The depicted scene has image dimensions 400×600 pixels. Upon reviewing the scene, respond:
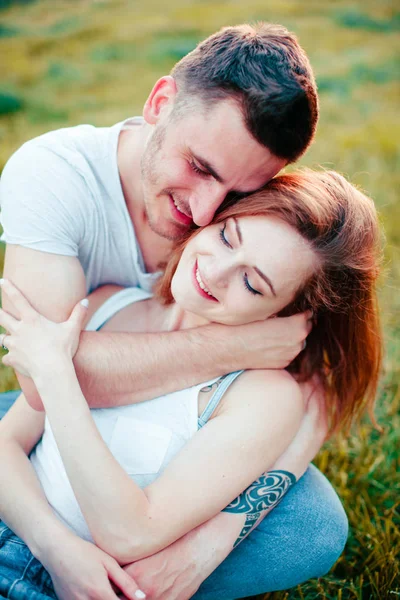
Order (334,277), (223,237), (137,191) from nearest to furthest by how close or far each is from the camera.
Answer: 1. (223,237)
2. (334,277)
3. (137,191)

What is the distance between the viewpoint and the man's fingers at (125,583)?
212cm

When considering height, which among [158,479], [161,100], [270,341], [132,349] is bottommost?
→ [158,479]

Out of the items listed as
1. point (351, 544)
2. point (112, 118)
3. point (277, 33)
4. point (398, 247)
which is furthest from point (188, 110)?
point (112, 118)

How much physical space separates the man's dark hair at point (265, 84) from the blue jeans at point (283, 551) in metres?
1.48

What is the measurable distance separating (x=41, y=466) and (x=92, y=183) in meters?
1.27

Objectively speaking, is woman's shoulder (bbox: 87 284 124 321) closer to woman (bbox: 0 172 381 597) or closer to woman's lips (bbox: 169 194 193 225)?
woman (bbox: 0 172 381 597)

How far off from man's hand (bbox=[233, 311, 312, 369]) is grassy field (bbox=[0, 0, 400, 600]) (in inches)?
23.6

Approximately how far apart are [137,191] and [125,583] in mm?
1758

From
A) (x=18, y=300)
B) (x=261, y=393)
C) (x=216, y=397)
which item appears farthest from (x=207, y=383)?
(x=18, y=300)

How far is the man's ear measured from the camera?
277cm

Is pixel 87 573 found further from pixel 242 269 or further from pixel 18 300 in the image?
pixel 242 269

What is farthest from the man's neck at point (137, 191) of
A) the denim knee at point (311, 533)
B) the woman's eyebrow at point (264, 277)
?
the denim knee at point (311, 533)

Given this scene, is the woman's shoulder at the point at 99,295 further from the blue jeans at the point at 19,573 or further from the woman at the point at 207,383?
the blue jeans at the point at 19,573

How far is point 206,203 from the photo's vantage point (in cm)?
260
